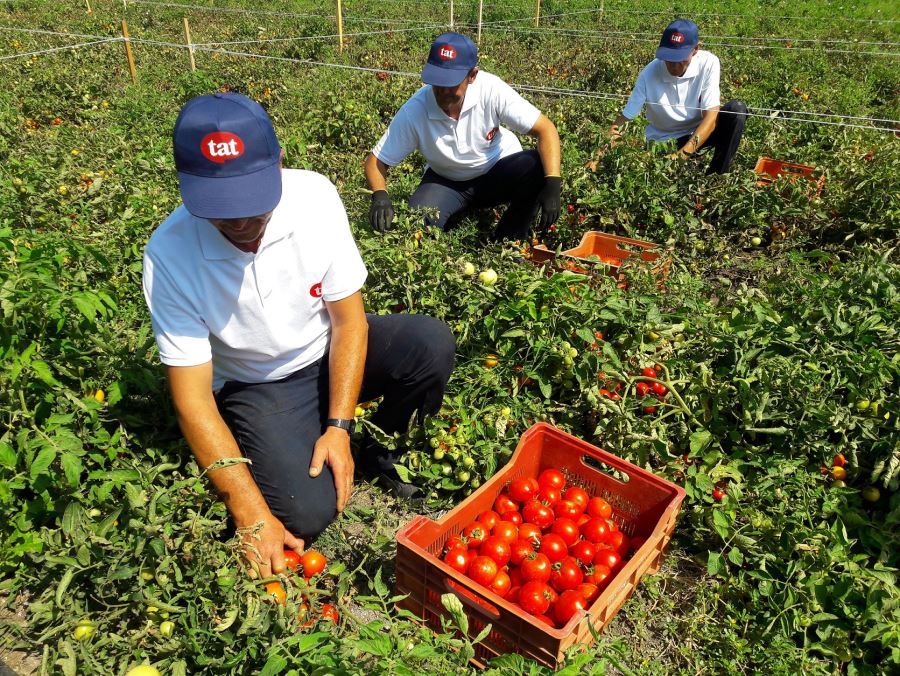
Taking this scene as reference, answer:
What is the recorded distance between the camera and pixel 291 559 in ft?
7.17

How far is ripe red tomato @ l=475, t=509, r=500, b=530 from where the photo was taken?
241cm

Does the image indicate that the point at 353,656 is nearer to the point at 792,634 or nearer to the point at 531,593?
the point at 531,593

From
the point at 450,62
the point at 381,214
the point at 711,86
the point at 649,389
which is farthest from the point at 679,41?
the point at 649,389

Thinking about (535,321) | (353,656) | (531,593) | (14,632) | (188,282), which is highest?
(188,282)

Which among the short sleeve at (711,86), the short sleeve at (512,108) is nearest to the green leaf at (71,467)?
the short sleeve at (512,108)

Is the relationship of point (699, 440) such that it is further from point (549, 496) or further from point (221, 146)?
point (221, 146)

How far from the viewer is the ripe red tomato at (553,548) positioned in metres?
2.33

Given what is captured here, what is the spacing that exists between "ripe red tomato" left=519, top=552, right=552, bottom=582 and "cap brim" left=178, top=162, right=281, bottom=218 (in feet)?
4.58

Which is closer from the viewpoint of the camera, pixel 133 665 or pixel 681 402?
pixel 133 665

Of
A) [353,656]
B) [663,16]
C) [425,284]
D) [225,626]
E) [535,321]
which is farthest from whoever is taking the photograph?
[663,16]

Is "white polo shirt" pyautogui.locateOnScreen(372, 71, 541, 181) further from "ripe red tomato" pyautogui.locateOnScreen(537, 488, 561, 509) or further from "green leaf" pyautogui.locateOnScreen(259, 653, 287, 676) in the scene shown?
"green leaf" pyautogui.locateOnScreen(259, 653, 287, 676)

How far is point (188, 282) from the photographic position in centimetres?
208

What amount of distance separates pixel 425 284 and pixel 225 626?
1.74m

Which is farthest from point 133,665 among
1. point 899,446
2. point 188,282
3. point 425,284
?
point 899,446
